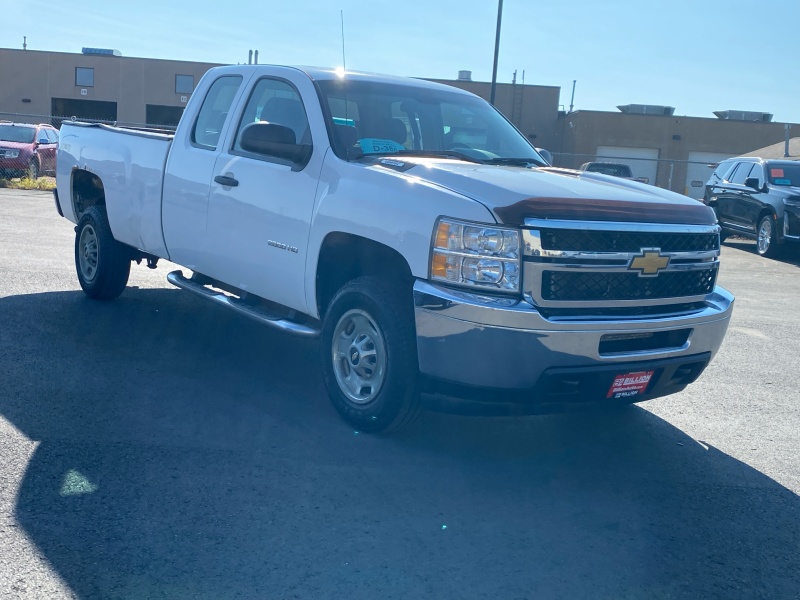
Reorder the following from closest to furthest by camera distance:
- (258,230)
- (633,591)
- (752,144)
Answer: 1. (633,591)
2. (258,230)
3. (752,144)

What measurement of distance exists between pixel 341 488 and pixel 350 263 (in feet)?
4.75

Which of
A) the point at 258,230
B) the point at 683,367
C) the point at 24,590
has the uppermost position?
the point at 258,230

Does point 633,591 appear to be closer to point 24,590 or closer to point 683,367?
point 683,367

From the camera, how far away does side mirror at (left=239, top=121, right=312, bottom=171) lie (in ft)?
17.9

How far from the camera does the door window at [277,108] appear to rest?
593 centimetres

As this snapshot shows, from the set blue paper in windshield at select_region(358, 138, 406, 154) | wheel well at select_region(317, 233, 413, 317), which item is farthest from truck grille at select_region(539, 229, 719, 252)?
blue paper in windshield at select_region(358, 138, 406, 154)

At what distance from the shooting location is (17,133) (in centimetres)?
2417

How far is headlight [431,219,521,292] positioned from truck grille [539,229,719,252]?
175 mm

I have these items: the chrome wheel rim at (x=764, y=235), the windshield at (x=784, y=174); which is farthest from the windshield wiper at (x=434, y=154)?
the windshield at (x=784, y=174)

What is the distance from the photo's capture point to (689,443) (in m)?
5.40

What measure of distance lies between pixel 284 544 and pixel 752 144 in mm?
45683

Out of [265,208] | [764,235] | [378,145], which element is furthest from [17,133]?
[378,145]

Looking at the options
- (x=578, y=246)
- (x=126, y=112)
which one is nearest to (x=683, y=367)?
(x=578, y=246)

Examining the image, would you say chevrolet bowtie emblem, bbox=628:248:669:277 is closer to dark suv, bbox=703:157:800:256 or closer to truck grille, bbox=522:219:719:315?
truck grille, bbox=522:219:719:315
